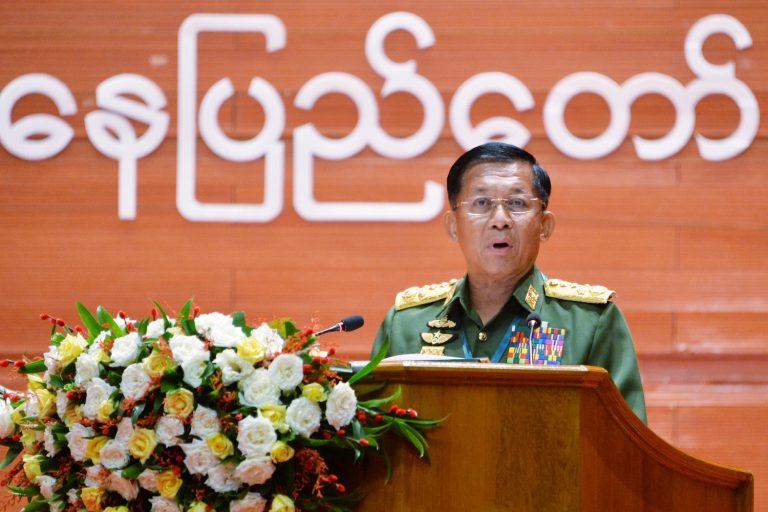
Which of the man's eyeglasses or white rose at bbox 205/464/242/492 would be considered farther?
the man's eyeglasses

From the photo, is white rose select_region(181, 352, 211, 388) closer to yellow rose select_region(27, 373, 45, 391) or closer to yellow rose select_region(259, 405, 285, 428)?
yellow rose select_region(259, 405, 285, 428)

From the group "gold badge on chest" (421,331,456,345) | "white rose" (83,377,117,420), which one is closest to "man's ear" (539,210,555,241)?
"gold badge on chest" (421,331,456,345)

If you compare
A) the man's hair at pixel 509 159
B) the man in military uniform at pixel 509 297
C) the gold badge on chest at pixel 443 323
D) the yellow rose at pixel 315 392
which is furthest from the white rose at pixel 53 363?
the man's hair at pixel 509 159

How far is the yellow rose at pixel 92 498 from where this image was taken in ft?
4.76

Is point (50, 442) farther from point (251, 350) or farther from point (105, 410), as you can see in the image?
point (251, 350)

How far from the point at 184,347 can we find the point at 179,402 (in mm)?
88

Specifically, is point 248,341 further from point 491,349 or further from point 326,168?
point 326,168

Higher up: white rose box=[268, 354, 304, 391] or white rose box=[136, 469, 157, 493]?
white rose box=[268, 354, 304, 391]

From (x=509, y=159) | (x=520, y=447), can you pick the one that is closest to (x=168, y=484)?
(x=520, y=447)

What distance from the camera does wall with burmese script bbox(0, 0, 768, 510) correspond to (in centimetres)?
335

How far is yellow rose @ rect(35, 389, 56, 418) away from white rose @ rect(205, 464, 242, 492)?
0.33 m

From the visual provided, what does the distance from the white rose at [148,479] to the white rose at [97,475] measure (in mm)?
57

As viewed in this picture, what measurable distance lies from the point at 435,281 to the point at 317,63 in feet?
2.99

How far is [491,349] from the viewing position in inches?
91.3
